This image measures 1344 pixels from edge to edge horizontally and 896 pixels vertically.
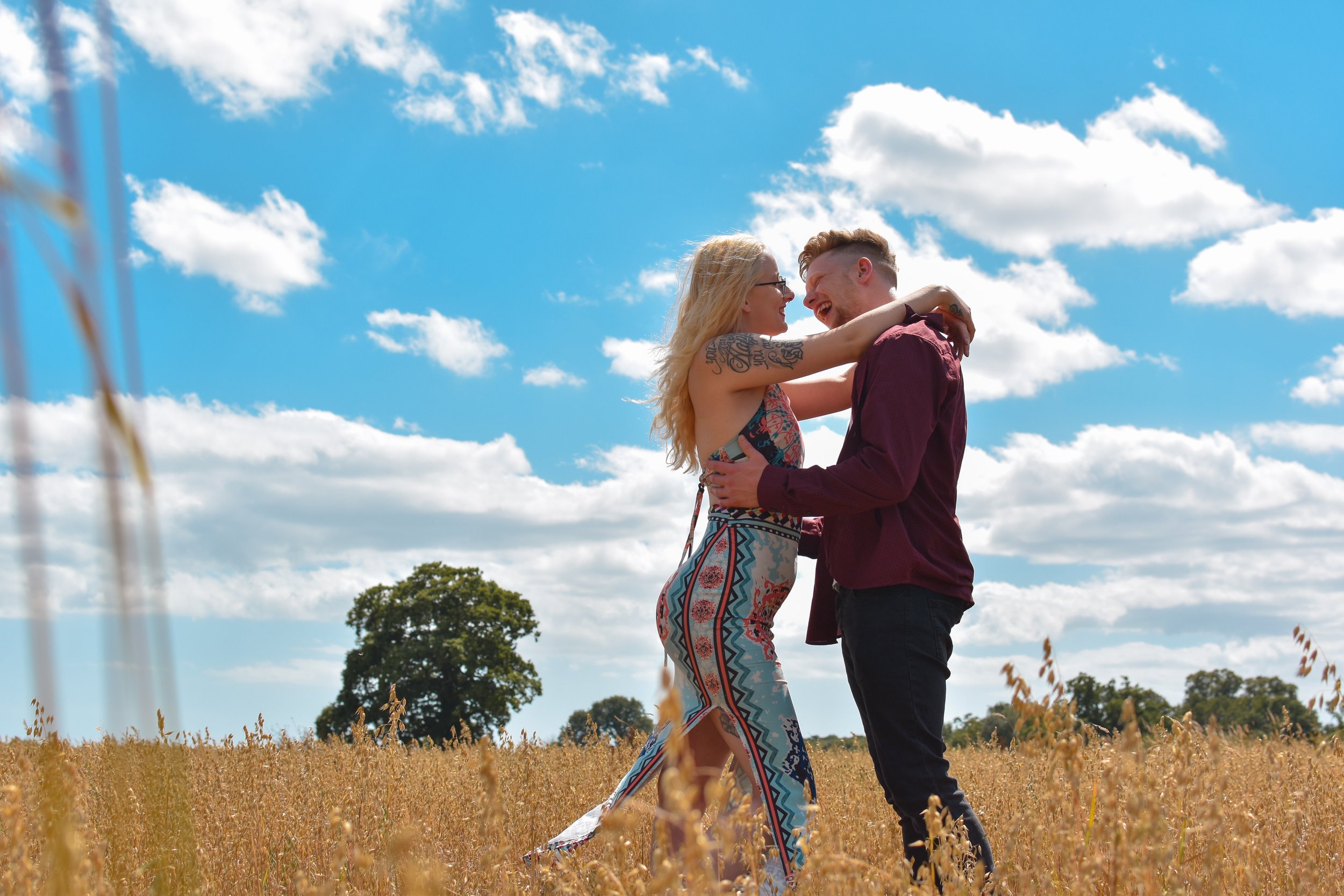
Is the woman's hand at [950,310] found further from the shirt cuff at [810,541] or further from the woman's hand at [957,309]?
the shirt cuff at [810,541]

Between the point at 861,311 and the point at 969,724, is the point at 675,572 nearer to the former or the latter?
the point at 861,311

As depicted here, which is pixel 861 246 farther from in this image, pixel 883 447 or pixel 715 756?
pixel 715 756

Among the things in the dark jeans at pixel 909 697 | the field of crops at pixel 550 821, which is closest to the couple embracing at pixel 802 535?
the dark jeans at pixel 909 697

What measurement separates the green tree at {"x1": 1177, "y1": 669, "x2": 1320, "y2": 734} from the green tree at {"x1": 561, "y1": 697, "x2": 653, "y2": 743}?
3970 mm

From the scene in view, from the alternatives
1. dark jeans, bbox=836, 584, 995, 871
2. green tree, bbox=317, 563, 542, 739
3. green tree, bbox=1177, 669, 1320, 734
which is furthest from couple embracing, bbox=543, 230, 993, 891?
green tree, bbox=317, 563, 542, 739

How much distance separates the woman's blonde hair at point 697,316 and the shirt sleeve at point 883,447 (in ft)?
2.26

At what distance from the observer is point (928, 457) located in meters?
3.57

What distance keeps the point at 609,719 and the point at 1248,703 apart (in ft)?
40.5

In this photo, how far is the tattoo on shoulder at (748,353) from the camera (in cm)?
369

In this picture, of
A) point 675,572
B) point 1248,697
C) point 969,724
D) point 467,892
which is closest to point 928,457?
point 675,572

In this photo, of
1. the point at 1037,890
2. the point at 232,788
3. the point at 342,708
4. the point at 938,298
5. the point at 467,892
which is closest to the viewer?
the point at 1037,890

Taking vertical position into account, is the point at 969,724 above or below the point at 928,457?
below

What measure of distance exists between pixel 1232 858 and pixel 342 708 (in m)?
31.4

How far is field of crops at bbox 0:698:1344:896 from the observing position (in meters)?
1.73
